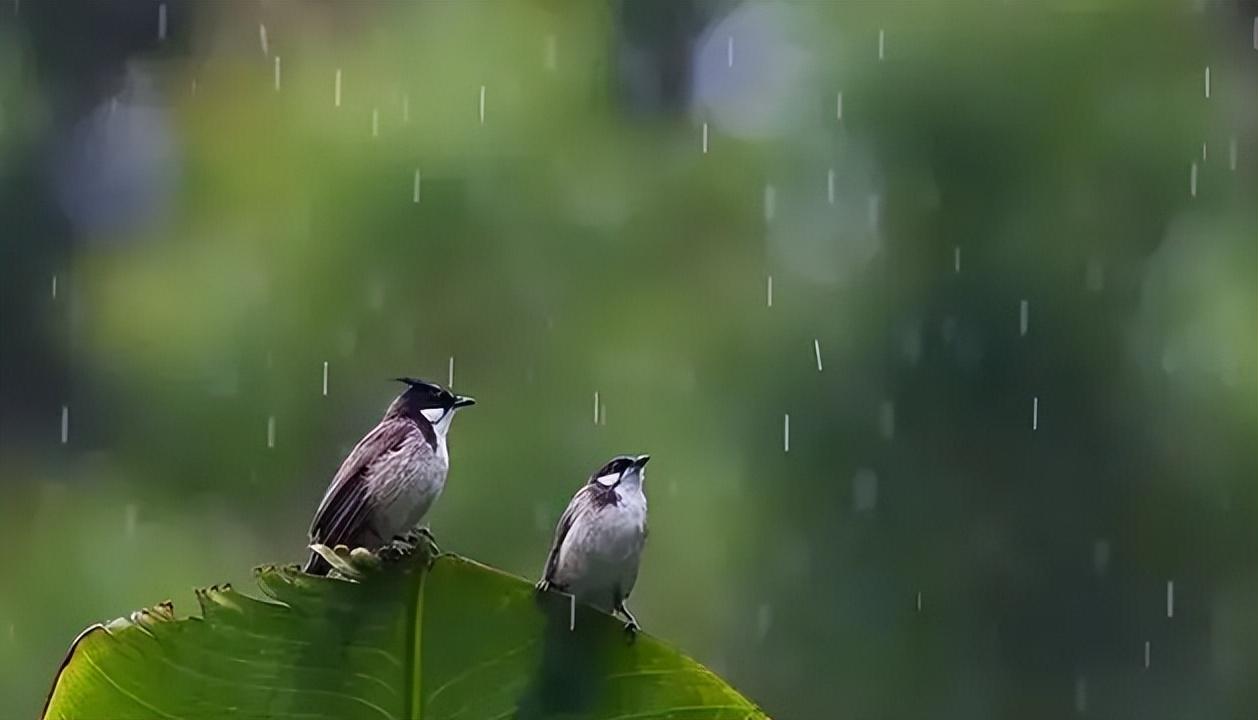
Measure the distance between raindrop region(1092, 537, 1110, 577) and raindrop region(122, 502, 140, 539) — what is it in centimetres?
159

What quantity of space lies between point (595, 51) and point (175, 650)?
2.42 metres

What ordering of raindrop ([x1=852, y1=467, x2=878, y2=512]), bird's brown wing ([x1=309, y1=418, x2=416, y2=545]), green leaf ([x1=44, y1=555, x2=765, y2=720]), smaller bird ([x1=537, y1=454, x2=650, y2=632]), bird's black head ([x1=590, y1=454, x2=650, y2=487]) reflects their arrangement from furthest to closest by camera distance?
raindrop ([x1=852, y1=467, x2=878, y2=512])
bird's black head ([x1=590, y1=454, x2=650, y2=487])
smaller bird ([x1=537, y1=454, x2=650, y2=632])
bird's brown wing ([x1=309, y1=418, x2=416, y2=545])
green leaf ([x1=44, y1=555, x2=765, y2=720])

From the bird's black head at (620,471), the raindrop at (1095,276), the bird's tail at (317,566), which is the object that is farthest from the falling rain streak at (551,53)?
the bird's tail at (317,566)

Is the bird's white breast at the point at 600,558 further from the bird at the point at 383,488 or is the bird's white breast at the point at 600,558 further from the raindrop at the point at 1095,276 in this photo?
→ the raindrop at the point at 1095,276

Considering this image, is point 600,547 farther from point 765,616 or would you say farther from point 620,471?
point 765,616

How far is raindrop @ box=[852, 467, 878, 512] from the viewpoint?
2848 mm

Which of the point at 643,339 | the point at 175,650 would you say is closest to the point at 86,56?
the point at 643,339

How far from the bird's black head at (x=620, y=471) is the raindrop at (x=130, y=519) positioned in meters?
1.73

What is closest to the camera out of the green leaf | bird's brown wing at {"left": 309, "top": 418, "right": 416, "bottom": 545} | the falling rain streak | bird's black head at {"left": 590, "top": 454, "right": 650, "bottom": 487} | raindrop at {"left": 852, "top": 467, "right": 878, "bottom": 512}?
the green leaf

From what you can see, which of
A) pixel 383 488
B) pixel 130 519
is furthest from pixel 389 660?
pixel 130 519

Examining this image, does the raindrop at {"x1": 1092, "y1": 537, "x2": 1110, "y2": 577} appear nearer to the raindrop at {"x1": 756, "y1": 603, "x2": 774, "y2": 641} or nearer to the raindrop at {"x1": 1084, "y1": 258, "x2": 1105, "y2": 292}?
the raindrop at {"x1": 1084, "y1": 258, "x2": 1105, "y2": 292}

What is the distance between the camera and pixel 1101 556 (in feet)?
9.57

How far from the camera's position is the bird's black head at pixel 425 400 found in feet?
4.12

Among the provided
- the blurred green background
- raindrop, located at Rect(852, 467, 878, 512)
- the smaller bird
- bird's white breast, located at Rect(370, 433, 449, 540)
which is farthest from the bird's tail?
raindrop, located at Rect(852, 467, 878, 512)
